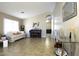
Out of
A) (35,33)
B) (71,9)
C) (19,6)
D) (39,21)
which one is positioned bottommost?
(35,33)

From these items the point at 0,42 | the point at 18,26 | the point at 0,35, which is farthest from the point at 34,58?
the point at 18,26

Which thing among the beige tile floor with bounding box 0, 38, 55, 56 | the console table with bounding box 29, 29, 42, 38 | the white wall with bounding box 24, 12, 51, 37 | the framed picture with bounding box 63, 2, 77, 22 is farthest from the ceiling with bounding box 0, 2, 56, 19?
the console table with bounding box 29, 29, 42, 38

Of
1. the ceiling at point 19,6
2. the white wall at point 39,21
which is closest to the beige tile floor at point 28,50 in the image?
the ceiling at point 19,6

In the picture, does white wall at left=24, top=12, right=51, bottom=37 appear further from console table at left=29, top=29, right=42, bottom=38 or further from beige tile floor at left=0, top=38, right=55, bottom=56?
beige tile floor at left=0, top=38, right=55, bottom=56

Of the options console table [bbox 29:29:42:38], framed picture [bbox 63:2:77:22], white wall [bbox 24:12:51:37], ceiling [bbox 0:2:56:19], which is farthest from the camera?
white wall [bbox 24:12:51:37]

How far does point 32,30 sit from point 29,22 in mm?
874

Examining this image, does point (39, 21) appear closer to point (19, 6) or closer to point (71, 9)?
point (19, 6)

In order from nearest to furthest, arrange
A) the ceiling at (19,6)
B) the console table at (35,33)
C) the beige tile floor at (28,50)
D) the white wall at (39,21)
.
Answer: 1. the beige tile floor at (28,50)
2. the ceiling at (19,6)
3. the console table at (35,33)
4. the white wall at (39,21)

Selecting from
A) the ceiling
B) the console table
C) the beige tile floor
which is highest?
the ceiling

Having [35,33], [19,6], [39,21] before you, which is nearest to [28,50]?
[19,6]

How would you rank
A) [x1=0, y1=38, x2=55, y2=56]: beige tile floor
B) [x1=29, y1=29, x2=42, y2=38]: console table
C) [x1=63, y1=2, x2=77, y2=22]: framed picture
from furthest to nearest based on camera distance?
[x1=29, y1=29, x2=42, y2=38]: console table
[x1=0, y1=38, x2=55, y2=56]: beige tile floor
[x1=63, y1=2, x2=77, y2=22]: framed picture

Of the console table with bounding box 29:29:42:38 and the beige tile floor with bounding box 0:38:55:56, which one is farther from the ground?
the console table with bounding box 29:29:42:38

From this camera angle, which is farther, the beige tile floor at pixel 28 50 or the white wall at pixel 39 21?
the white wall at pixel 39 21

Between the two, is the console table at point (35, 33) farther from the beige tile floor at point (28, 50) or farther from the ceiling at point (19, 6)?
the beige tile floor at point (28, 50)
